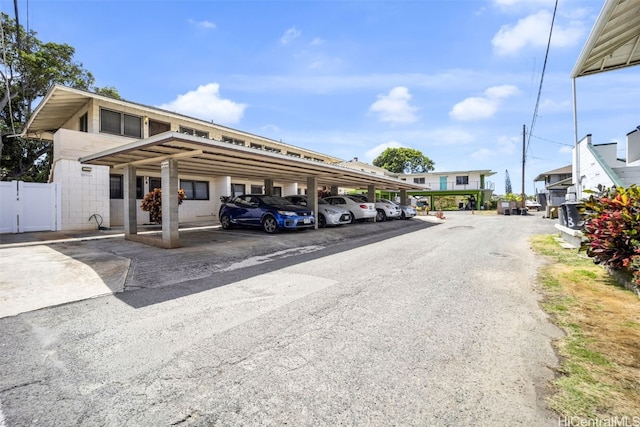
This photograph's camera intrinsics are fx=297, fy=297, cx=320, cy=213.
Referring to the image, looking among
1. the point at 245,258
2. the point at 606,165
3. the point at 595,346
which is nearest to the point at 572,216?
the point at 606,165

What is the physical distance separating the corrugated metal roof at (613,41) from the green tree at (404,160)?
159 feet

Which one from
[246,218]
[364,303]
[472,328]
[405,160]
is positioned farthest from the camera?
[405,160]

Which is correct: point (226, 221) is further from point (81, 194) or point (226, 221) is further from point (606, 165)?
point (606, 165)

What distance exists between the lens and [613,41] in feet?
24.8

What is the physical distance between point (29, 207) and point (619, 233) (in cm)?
1738

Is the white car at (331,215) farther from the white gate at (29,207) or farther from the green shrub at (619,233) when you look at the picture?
the white gate at (29,207)

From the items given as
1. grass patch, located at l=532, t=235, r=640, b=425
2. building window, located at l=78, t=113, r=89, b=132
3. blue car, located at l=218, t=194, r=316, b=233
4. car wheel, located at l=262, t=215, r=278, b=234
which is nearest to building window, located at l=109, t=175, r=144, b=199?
building window, located at l=78, t=113, r=89, b=132

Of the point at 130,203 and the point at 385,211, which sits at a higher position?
the point at 130,203

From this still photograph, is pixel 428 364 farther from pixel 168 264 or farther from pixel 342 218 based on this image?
pixel 342 218

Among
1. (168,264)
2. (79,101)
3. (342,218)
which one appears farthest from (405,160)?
(168,264)

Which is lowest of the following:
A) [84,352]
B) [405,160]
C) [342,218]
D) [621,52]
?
[84,352]

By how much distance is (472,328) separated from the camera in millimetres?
3408

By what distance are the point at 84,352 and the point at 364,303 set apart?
323 cm

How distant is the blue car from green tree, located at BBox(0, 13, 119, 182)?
14.8m
